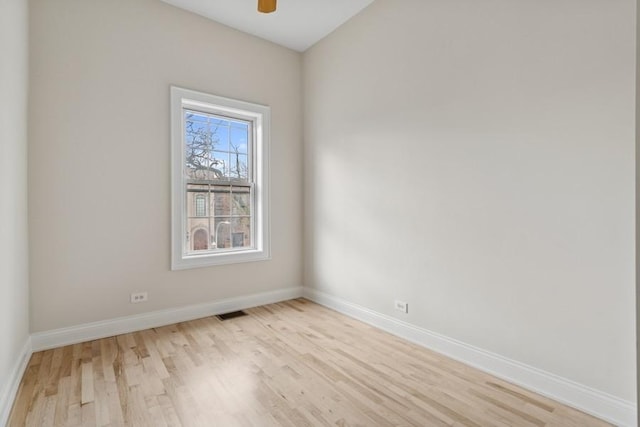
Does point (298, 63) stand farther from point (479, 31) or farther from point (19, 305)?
point (19, 305)

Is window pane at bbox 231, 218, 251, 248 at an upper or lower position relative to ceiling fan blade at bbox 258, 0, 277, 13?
lower

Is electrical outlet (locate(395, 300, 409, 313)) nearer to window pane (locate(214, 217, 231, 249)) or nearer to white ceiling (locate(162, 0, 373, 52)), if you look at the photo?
window pane (locate(214, 217, 231, 249))

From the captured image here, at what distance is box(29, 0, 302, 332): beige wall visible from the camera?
263 cm

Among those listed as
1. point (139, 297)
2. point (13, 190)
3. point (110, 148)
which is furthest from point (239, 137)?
point (13, 190)

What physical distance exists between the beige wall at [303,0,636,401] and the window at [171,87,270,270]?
1.11 meters

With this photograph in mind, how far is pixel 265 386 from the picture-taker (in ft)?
6.95

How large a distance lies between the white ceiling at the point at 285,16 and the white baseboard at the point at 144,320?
10.3ft

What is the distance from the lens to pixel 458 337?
8.16 feet

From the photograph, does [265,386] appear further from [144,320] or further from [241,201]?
[241,201]

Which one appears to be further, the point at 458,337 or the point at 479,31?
the point at 458,337

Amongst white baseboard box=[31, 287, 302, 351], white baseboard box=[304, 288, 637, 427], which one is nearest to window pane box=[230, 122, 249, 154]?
white baseboard box=[31, 287, 302, 351]

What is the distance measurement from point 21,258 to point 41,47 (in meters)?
1.74

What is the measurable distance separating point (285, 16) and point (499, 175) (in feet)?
9.09

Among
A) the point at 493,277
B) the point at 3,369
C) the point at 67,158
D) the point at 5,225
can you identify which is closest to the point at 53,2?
the point at 67,158
